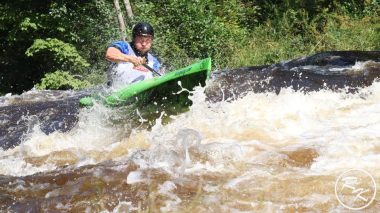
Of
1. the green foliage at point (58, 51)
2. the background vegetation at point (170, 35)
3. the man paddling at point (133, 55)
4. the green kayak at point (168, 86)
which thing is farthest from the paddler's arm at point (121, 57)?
the green foliage at point (58, 51)

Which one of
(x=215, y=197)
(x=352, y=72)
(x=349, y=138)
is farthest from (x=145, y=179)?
(x=352, y=72)

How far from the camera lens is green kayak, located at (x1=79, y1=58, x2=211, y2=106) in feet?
18.5

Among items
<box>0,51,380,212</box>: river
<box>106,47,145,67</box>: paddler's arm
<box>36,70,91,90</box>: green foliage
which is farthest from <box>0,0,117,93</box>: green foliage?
<box>106,47,145,67</box>: paddler's arm

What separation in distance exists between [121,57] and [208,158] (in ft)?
7.55

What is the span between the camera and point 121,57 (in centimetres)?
604

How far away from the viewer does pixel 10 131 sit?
773cm

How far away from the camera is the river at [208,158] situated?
3.45 metres

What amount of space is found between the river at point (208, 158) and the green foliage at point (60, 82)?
565 centimetres

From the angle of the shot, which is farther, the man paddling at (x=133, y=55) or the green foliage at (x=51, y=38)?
the green foliage at (x=51, y=38)

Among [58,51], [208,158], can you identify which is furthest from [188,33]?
[208,158]

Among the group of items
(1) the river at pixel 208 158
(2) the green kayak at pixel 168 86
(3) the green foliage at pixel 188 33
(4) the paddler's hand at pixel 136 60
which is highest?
(3) the green foliage at pixel 188 33

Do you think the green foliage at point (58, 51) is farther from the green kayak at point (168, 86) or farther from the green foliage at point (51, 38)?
the green kayak at point (168, 86)

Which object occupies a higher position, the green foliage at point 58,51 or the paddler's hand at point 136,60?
the green foliage at point 58,51

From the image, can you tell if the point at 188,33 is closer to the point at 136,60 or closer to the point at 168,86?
the point at 136,60
